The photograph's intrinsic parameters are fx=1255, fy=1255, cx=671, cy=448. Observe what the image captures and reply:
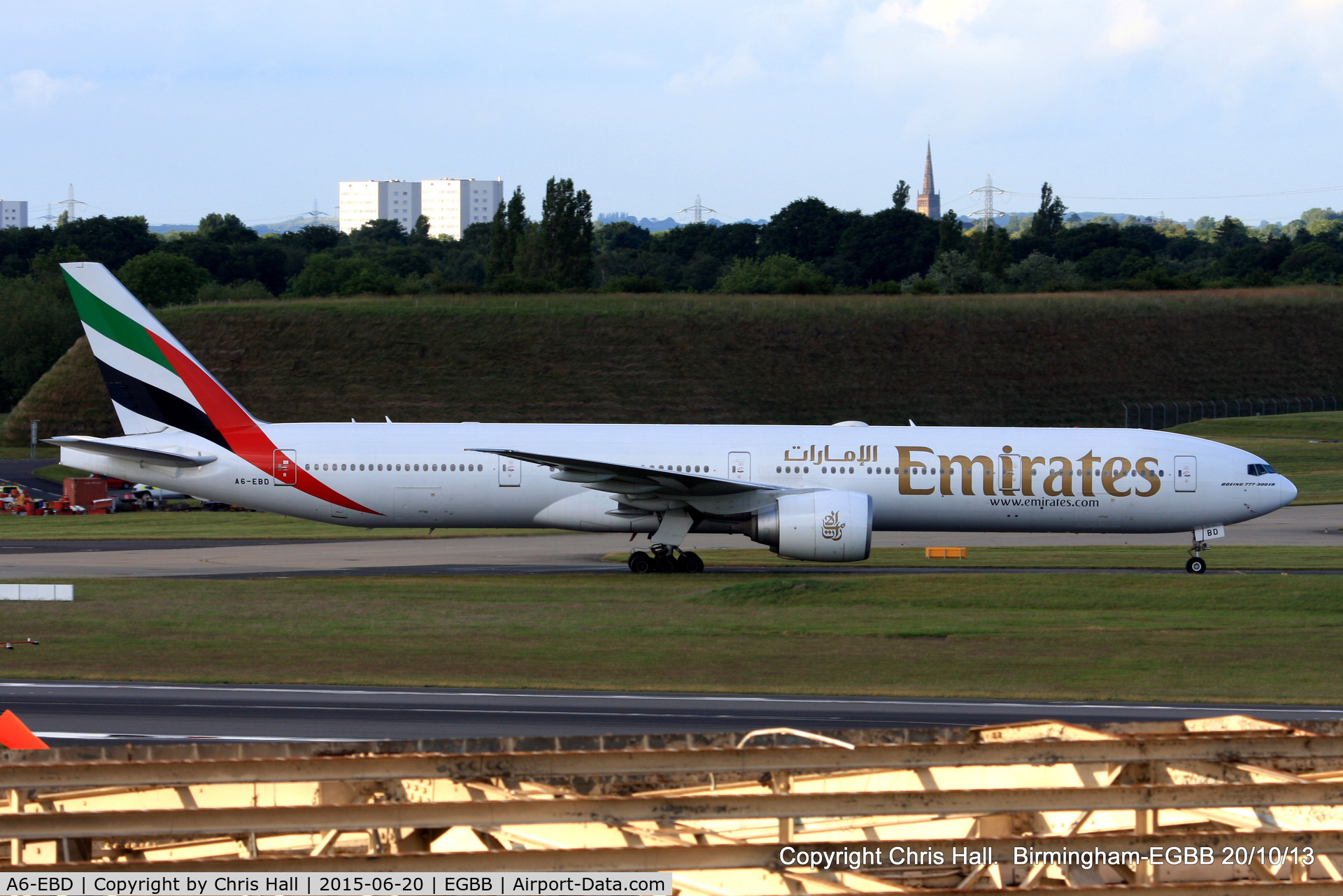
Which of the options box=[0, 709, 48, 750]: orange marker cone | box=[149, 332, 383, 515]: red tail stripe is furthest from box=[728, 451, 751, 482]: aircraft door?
box=[0, 709, 48, 750]: orange marker cone

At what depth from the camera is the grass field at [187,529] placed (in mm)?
41406

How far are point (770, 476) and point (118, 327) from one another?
661 inches

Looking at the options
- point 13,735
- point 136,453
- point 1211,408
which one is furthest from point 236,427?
point 1211,408

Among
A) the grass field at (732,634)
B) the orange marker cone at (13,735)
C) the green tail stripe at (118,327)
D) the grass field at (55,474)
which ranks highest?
the green tail stripe at (118,327)

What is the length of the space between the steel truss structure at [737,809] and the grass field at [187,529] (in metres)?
31.3

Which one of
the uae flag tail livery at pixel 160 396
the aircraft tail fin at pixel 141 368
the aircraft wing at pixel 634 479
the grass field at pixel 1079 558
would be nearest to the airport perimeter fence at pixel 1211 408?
the grass field at pixel 1079 558

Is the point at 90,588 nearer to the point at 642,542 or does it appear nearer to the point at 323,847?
the point at 642,542

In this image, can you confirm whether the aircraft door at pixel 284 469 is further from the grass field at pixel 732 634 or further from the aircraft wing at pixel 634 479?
the aircraft wing at pixel 634 479

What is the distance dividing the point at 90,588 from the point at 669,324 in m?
68.0

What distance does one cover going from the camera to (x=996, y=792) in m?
→ 6.73

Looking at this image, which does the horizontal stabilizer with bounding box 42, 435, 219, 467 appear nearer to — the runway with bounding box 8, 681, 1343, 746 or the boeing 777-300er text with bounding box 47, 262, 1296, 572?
the boeing 777-300er text with bounding box 47, 262, 1296, 572

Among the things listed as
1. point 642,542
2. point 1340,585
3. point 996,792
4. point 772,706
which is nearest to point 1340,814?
point 996,792

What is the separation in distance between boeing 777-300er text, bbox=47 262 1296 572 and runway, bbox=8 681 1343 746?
38.7 feet

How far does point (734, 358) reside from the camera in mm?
90750
